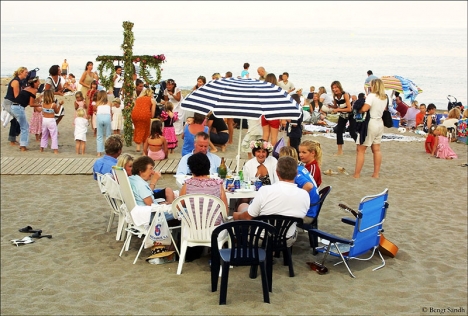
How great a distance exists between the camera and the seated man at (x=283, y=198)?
581cm

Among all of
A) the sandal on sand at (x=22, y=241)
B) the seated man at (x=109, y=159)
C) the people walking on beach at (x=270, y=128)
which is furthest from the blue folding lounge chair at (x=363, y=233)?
the people walking on beach at (x=270, y=128)

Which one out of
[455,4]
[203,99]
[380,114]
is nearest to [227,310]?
[203,99]

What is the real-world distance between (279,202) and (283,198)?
0.05 m

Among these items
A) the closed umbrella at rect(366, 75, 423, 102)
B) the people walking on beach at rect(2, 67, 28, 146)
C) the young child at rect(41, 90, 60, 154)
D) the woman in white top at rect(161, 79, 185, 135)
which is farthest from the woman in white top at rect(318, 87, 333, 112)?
the people walking on beach at rect(2, 67, 28, 146)

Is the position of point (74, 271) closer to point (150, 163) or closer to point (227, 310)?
point (150, 163)

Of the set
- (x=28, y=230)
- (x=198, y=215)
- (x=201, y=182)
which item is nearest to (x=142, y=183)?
(x=201, y=182)

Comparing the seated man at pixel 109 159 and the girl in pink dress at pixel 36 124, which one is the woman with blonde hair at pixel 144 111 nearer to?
the girl in pink dress at pixel 36 124

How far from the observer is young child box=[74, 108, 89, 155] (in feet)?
40.4

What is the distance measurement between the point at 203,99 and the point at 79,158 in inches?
203

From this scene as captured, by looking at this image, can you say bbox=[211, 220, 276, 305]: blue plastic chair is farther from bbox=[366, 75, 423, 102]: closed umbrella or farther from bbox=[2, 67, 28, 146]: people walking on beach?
bbox=[366, 75, 423, 102]: closed umbrella

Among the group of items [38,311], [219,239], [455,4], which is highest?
[455,4]

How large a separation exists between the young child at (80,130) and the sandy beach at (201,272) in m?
2.46

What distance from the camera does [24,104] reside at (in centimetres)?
1291

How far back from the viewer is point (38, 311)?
→ 5.49 metres
